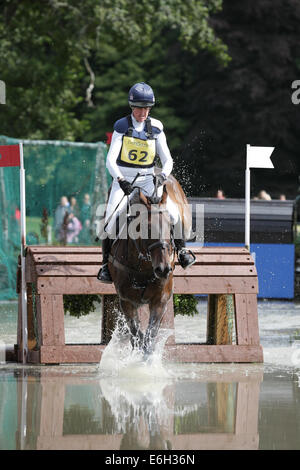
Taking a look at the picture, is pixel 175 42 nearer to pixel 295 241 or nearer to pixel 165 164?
pixel 295 241

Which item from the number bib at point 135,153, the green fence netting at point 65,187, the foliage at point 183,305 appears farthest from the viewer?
the green fence netting at point 65,187

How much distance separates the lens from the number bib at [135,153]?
10.2 meters

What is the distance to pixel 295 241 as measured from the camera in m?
20.8

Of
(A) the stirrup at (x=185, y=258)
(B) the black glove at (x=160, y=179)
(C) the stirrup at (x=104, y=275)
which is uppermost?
(B) the black glove at (x=160, y=179)

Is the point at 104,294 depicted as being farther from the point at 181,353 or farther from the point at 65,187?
the point at 65,187

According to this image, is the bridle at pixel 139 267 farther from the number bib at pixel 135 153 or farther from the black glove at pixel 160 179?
the number bib at pixel 135 153

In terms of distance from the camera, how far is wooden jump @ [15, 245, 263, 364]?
35.9 feet

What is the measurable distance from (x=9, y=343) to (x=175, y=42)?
3651 cm

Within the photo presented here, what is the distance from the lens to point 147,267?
32.3ft

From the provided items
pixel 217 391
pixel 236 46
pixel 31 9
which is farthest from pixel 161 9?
pixel 217 391

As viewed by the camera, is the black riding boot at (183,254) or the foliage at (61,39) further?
the foliage at (61,39)

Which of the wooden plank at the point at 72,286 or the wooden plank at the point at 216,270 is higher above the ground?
the wooden plank at the point at 216,270

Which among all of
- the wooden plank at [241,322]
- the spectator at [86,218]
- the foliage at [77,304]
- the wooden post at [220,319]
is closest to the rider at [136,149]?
the wooden plank at [241,322]

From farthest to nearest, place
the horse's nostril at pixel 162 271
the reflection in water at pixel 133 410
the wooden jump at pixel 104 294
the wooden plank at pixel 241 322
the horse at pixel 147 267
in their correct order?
the wooden plank at pixel 241 322 → the wooden jump at pixel 104 294 → the horse at pixel 147 267 → the horse's nostril at pixel 162 271 → the reflection in water at pixel 133 410
